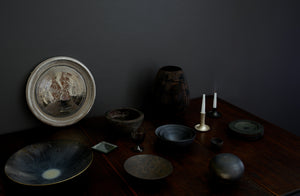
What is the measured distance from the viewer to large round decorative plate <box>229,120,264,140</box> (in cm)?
156

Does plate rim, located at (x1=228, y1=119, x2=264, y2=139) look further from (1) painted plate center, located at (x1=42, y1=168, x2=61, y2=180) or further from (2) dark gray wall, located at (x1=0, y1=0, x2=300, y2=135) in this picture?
(1) painted plate center, located at (x1=42, y1=168, x2=61, y2=180)

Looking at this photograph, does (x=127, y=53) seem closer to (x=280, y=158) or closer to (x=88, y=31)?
(x=88, y=31)

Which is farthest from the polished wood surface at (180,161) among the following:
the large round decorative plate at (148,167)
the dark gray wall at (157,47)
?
the dark gray wall at (157,47)

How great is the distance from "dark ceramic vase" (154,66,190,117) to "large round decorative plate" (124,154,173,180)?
1.53ft

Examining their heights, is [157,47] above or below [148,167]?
above

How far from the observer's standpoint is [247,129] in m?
1.64

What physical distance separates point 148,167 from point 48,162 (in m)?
0.44

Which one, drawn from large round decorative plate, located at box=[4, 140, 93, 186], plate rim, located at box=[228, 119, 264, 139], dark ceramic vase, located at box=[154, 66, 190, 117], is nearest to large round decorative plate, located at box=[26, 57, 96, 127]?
large round decorative plate, located at box=[4, 140, 93, 186]

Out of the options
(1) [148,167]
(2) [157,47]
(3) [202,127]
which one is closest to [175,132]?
(3) [202,127]

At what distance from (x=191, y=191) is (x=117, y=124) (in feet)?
1.73

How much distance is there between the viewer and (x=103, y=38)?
1710 mm

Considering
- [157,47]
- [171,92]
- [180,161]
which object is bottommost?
[180,161]

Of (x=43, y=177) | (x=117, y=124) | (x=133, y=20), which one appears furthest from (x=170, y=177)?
(x=133, y=20)

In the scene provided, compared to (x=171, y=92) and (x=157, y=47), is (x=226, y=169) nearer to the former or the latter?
(x=171, y=92)
